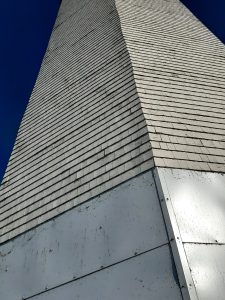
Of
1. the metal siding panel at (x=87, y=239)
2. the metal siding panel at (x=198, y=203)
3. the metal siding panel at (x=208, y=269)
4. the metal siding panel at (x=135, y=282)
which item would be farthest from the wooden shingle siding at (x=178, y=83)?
the metal siding panel at (x=135, y=282)

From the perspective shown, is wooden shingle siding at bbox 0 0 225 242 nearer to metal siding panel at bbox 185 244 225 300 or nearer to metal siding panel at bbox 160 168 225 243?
metal siding panel at bbox 160 168 225 243

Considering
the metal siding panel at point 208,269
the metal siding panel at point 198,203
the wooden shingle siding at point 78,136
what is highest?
the wooden shingle siding at point 78,136

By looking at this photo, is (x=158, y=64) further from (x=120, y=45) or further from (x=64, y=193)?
(x=64, y=193)

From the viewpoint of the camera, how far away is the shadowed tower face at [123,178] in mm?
4387

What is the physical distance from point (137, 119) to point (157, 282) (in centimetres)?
287

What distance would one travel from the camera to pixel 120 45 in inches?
338

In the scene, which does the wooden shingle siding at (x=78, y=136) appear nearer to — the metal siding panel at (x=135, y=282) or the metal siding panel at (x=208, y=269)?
the metal siding panel at (x=135, y=282)

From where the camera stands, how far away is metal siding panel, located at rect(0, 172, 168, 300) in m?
4.68

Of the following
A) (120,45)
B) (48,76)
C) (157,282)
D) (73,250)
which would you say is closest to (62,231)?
(73,250)

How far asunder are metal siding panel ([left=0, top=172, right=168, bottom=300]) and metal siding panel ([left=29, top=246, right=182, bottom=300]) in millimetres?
124

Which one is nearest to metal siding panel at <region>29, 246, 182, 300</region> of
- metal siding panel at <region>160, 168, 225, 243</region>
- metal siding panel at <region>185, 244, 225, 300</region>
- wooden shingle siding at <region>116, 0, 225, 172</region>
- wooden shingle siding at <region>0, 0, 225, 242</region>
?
metal siding panel at <region>185, 244, 225, 300</region>

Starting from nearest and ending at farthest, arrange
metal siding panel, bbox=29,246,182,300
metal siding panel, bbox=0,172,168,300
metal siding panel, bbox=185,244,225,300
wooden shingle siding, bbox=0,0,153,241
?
metal siding panel, bbox=185,244,225,300 → metal siding panel, bbox=29,246,182,300 → metal siding panel, bbox=0,172,168,300 → wooden shingle siding, bbox=0,0,153,241

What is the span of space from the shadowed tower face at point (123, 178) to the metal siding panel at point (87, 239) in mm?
18

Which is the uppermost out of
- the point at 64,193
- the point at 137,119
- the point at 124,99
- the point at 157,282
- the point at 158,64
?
the point at 158,64
